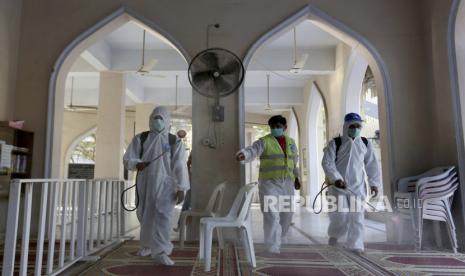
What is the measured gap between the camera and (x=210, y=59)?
179 inches

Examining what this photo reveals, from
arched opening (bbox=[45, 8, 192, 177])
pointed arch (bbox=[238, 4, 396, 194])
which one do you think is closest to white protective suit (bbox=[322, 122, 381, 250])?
pointed arch (bbox=[238, 4, 396, 194])

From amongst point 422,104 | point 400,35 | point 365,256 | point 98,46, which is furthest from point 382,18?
point 98,46

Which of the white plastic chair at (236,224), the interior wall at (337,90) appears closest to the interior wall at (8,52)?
the white plastic chair at (236,224)

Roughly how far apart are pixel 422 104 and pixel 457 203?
1257mm

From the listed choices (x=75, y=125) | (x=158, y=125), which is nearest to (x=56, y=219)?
(x=158, y=125)

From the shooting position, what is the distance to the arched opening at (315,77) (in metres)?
4.75

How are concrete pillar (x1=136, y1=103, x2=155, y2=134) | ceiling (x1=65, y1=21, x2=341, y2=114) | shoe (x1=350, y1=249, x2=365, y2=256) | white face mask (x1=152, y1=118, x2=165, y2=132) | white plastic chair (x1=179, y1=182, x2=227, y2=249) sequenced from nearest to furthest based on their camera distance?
white face mask (x1=152, y1=118, x2=165, y2=132)
shoe (x1=350, y1=249, x2=365, y2=256)
white plastic chair (x1=179, y1=182, x2=227, y2=249)
ceiling (x1=65, y1=21, x2=341, y2=114)
concrete pillar (x1=136, y1=103, x2=155, y2=134)

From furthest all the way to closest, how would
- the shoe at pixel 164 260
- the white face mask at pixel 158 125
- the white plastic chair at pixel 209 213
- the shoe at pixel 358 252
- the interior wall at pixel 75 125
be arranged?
1. the interior wall at pixel 75 125
2. the white plastic chair at pixel 209 213
3. the shoe at pixel 358 252
4. the white face mask at pixel 158 125
5. the shoe at pixel 164 260

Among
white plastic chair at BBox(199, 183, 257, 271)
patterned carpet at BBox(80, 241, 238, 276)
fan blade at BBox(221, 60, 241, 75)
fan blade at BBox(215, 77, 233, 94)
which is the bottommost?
patterned carpet at BBox(80, 241, 238, 276)

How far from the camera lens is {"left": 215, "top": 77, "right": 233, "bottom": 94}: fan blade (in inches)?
180

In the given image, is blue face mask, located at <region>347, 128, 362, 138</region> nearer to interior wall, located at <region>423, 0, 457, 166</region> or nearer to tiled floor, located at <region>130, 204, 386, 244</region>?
interior wall, located at <region>423, 0, 457, 166</region>

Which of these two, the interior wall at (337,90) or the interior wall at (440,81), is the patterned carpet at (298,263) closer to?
the interior wall at (440,81)

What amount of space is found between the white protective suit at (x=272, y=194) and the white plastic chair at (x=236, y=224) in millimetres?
584

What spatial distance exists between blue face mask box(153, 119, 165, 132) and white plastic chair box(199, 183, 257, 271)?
0.93 m
